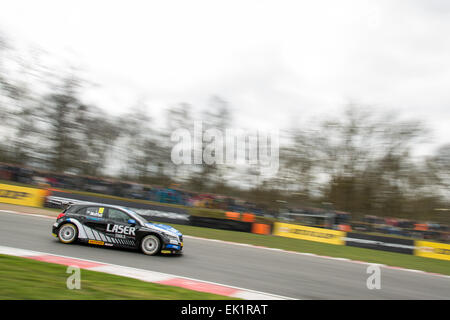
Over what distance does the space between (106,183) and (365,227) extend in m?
22.0

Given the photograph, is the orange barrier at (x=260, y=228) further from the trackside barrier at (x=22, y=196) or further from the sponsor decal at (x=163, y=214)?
the trackside barrier at (x=22, y=196)

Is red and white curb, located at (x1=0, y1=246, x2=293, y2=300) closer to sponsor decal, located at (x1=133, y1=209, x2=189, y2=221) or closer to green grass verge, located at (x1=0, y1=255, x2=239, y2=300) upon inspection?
green grass verge, located at (x1=0, y1=255, x2=239, y2=300)

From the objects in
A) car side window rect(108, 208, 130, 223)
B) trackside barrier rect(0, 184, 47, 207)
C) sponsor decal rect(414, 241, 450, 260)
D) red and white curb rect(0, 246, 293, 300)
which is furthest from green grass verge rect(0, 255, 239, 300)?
sponsor decal rect(414, 241, 450, 260)

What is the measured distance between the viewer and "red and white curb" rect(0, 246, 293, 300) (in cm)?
623

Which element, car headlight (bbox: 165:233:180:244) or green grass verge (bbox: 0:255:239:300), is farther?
car headlight (bbox: 165:233:180:244)

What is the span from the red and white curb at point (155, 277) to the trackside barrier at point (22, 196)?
13.3m

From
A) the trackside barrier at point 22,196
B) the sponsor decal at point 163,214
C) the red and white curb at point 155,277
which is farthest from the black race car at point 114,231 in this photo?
the trackside barrier at point 22,196

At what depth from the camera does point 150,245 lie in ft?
30.3

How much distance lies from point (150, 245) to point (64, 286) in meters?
4.04

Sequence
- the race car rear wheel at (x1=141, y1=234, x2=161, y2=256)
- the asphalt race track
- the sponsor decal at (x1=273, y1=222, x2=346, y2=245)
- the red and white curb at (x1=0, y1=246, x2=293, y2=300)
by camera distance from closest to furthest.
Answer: the red and white curb at (x1=0, y1=246, x2=293, y2=300), the asphalt race track, the race car rear wheel at (x1=141, y1=234, x2=161, y2=256), the sponsor decal at (x1=273, y1=222, x2=346, y2=245)

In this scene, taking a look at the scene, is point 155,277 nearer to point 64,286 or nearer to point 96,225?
point 64,286

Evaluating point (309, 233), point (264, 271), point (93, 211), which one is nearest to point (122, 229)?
point (93, 211)

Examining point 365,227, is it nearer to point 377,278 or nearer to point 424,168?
point 424,168

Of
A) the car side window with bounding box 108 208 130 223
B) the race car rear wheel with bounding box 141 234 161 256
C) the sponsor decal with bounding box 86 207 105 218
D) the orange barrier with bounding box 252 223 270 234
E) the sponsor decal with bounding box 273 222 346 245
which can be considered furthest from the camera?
the orange barrier with bounding box 252 223 270 234
